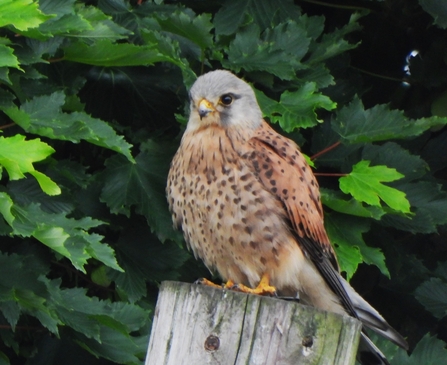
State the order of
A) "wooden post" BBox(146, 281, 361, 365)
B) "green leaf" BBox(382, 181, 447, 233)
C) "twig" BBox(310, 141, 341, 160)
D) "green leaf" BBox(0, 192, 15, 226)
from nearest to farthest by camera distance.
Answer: "wooden post" BBox(146, 281, 361, 365) < "green leaf" BBox(0, 192, 15, 226) < "twig" BBox(310, 141, 341, 160) < "green leaf" BBox(382, 181, 447, 233)

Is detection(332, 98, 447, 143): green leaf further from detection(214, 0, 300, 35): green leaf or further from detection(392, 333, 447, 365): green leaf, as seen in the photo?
detection(392, 333, 447, 365): green leaf

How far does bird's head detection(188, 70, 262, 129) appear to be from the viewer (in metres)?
2.72

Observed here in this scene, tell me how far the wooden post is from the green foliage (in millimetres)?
500

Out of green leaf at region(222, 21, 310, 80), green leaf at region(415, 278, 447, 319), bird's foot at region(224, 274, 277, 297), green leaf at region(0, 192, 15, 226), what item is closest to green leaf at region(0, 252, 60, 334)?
green leaf at region(0, 192, 15, 226)

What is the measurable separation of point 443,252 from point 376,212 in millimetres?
1152

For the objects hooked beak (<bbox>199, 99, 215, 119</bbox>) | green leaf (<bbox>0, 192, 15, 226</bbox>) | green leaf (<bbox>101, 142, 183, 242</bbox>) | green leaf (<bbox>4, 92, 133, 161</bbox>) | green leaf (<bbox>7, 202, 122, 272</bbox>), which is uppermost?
hooked beak (<bbox>199, 99, 215, 119</bbox>)

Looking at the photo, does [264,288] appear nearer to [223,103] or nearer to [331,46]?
[223,103]

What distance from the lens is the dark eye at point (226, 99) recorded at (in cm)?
281

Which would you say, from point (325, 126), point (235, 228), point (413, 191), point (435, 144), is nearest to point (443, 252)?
point (435, 144)

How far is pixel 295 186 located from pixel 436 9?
39.0 inches

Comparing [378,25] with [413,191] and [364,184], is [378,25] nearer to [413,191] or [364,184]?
[413,191]

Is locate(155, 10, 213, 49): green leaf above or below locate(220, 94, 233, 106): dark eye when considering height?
above

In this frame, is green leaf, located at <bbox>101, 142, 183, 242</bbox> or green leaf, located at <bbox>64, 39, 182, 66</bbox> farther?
green leaf, located at <bbox>101, 142, 183, 242</bbox>

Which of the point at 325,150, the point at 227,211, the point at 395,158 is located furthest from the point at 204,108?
the point at 395,158
